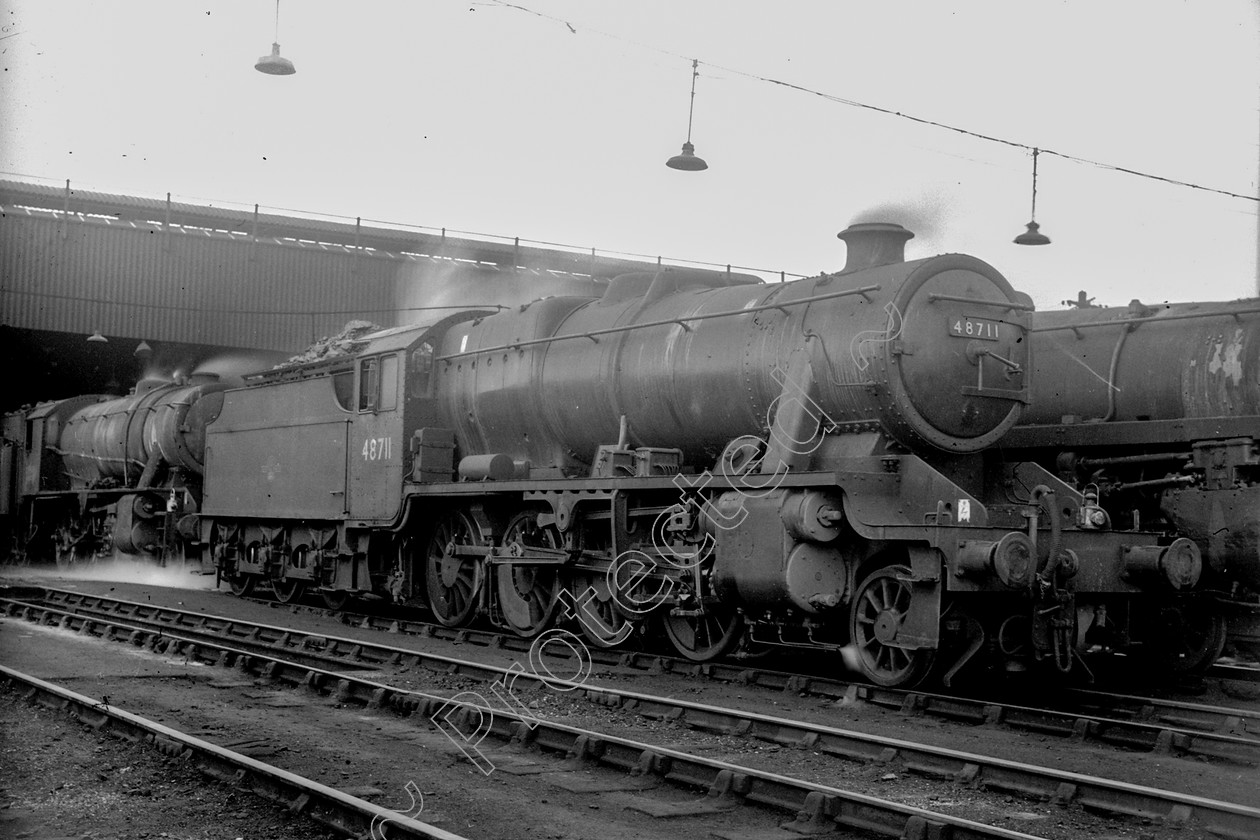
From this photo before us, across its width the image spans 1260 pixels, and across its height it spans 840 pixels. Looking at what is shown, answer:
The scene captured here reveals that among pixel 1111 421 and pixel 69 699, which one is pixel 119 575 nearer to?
pixel 69 699

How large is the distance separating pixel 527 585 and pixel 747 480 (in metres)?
3.47

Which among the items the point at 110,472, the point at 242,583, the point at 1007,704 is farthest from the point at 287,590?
the point at 1007,704

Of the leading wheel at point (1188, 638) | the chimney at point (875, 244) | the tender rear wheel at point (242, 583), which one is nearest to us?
the chimney at point (875, 244)

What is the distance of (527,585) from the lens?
12180mm

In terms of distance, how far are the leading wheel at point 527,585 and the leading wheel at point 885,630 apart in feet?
11.6

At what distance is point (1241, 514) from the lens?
1009 cm

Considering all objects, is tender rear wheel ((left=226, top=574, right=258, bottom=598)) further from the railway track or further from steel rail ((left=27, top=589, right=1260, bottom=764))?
steel rail ((left=27, top=589, right=1260, bottom=764))

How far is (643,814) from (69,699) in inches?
188

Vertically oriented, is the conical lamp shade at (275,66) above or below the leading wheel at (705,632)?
above

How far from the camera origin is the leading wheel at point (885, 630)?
8.88m

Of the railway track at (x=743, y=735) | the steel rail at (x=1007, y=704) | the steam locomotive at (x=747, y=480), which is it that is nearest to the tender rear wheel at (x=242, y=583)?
the steam locomotive at (x=747, y=480)

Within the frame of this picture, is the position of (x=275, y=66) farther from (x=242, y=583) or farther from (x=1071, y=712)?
(x=1071, y=712)

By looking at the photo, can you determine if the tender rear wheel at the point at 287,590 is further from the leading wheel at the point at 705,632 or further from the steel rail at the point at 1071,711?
the leading wheel at the point at 705,632

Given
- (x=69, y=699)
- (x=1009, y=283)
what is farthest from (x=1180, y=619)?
(x=69, y=699)
